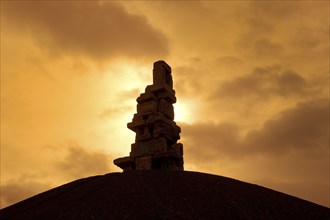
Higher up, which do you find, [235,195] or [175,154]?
[175,154]

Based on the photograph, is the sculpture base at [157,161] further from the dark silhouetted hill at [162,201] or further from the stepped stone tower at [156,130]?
the dark silhouetted hill at [162,201]

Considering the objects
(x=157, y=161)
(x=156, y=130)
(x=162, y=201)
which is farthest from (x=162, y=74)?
(x=162, y=201)

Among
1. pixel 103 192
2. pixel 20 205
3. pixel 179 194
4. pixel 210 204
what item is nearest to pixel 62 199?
pixel 103 192

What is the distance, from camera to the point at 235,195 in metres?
12.9

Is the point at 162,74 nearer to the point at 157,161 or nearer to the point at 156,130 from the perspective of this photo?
the point at 156,130

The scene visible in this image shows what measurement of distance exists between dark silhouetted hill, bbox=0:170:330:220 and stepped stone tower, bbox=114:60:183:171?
406 centimetres

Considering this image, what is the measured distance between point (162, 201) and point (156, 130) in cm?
893

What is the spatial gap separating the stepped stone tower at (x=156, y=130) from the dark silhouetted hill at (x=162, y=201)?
4.06 m

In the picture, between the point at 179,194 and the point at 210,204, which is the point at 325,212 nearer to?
the point at 210,204

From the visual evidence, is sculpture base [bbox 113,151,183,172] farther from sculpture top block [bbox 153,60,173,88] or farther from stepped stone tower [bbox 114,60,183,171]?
sculpture top block [bbox 153,60,173,88]

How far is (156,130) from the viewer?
66.4ft

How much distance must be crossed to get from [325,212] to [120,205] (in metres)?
7.25

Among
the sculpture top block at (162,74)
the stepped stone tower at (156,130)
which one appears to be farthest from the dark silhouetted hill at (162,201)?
the sculpture top block at (162,74)

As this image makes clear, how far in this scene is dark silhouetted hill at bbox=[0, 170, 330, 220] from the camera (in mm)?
10953
